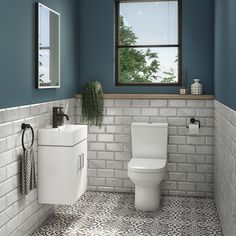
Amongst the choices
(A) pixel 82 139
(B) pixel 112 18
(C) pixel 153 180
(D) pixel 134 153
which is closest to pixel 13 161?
(A) pixel 82 139

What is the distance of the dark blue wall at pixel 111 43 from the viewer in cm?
516

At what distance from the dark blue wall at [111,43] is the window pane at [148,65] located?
0.16 metres

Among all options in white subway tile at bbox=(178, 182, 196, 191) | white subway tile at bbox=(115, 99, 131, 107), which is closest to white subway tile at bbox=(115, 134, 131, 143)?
white subway tile at bbox=(115, 99, 131, 107)

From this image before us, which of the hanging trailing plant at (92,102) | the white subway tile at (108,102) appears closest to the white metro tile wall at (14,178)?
the hanging trailing plant at (92,102)

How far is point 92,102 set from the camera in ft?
17.2

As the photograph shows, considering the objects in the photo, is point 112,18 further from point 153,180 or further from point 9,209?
point 9,209

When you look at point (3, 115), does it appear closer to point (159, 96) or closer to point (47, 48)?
point (47, 48)

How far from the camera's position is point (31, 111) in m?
3.80

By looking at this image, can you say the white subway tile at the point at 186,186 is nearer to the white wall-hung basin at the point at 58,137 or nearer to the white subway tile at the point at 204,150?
the white subway tile at the point at 204,150

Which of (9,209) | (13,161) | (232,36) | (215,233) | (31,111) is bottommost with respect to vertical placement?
(215,233)

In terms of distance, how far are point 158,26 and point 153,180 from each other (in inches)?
83.3

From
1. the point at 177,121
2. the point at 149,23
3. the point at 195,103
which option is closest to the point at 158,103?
the point at 177,121

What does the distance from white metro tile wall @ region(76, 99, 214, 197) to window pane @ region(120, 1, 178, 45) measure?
837 mm

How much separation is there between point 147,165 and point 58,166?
111cm
